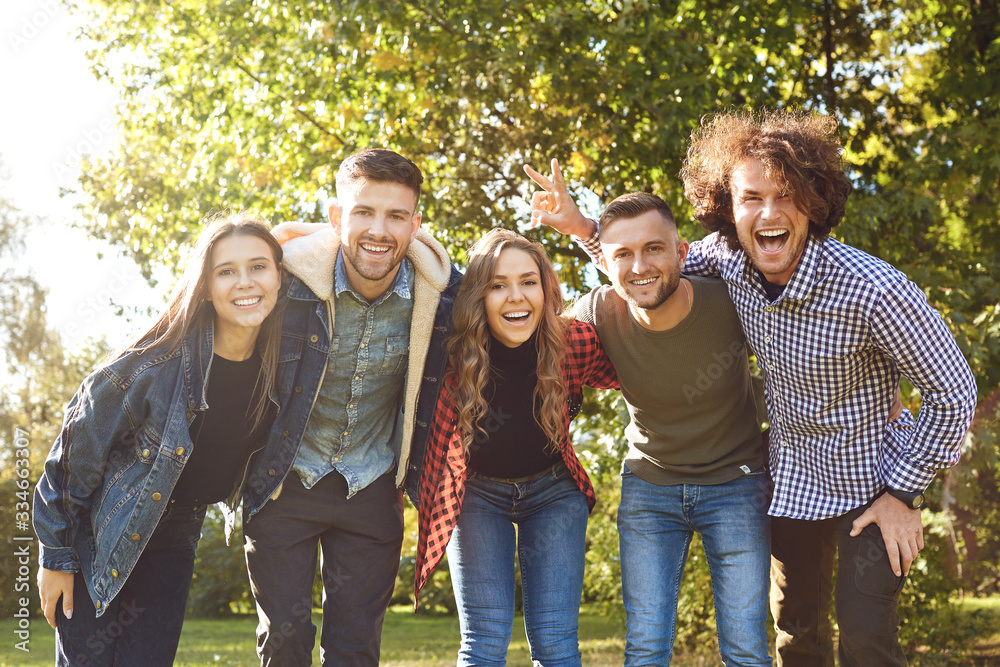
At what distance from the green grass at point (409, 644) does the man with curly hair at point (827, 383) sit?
5619 mm

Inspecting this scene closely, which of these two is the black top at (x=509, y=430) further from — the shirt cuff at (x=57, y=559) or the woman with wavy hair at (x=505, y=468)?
the shirt cuff at (x=57, y=559)

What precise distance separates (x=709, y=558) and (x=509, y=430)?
38.5 inches

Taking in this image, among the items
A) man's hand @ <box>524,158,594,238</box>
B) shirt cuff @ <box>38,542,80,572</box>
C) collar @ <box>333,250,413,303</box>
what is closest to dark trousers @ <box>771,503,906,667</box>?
man's hand @ <box>524,158,594,238</box>

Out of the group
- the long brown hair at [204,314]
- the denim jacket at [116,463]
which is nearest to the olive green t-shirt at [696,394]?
the long brown hair at [204,314]

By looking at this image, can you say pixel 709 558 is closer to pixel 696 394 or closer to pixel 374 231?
pixel 696 394

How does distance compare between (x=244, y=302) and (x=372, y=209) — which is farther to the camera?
(x=372, y=209)

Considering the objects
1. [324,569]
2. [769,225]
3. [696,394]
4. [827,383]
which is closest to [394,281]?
[324,569]

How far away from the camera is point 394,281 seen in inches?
137

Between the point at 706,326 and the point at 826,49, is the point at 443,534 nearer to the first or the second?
the point at 706,326

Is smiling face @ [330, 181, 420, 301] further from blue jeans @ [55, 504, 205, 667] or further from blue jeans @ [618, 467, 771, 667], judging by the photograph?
blue jeans @ [618, 467, 771, 667]

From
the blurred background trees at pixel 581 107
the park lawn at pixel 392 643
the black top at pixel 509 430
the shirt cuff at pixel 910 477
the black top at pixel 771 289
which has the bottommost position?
the park lawn at pixel 392 643

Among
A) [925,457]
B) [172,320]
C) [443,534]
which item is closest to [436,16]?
[172,320]

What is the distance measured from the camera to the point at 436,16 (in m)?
6.57

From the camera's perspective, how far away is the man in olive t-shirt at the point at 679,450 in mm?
3318
